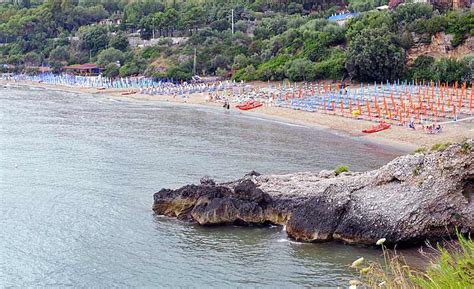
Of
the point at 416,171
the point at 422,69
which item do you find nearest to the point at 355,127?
the point at 422,69

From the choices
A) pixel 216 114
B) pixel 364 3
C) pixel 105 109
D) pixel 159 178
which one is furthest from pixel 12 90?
pixel 159 178

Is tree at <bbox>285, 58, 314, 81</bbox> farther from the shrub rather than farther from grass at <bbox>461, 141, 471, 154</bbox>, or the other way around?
grass at <bbox>461, 141, 471, 154</bbox>

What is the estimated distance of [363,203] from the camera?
78.4ft

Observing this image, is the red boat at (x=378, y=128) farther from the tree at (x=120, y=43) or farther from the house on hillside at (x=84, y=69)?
the tree at (x=120, y=43)

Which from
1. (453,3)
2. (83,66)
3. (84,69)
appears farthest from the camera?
(83,66)

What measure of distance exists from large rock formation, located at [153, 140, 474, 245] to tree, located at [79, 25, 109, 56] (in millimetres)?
107220

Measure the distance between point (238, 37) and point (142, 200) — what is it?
83.9 meters

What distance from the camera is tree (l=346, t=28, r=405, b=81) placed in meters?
71.7

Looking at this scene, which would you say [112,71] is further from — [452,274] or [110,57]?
[452,274]

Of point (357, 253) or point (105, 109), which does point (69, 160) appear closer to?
point (357, 253)

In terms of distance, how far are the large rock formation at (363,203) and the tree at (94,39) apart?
107 meters

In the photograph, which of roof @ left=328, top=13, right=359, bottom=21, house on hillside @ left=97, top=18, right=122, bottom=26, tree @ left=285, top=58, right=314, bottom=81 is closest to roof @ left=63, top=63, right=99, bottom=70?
house on hillside @ left=97, top=18, right=122, bottom=26

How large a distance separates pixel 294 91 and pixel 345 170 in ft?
150

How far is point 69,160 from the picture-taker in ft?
138
